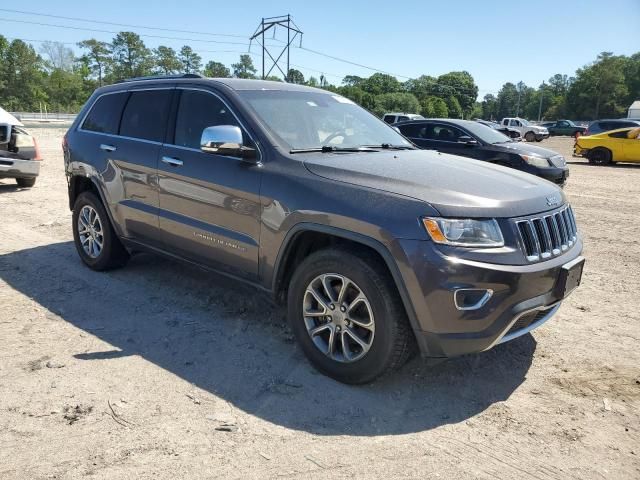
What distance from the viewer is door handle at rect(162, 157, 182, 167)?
4215 millimetres

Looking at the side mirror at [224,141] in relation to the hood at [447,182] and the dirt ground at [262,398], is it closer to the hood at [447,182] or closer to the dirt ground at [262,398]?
the hood at [447,182]

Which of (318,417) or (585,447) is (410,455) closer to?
(318,417)

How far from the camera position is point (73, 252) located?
6.17 metres

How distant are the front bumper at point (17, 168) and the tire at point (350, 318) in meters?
8.27

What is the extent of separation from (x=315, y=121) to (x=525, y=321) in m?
2.14

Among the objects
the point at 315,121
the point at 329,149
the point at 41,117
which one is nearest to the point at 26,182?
the point at 315,121

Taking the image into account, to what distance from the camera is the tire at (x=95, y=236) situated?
17.1ft

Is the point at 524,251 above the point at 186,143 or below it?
below

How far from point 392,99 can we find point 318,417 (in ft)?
331

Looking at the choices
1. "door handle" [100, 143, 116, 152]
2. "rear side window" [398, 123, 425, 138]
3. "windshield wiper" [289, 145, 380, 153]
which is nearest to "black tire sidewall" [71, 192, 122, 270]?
"door handle" [100, 143, 116, 152]

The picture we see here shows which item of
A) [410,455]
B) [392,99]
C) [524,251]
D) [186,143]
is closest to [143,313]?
[186,143]

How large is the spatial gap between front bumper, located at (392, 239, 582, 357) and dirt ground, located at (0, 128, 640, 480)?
19.3 inches

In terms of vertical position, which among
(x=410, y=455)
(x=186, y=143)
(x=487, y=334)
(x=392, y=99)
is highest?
(x=392, y=99)

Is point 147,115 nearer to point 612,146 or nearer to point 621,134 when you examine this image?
point 612,146
